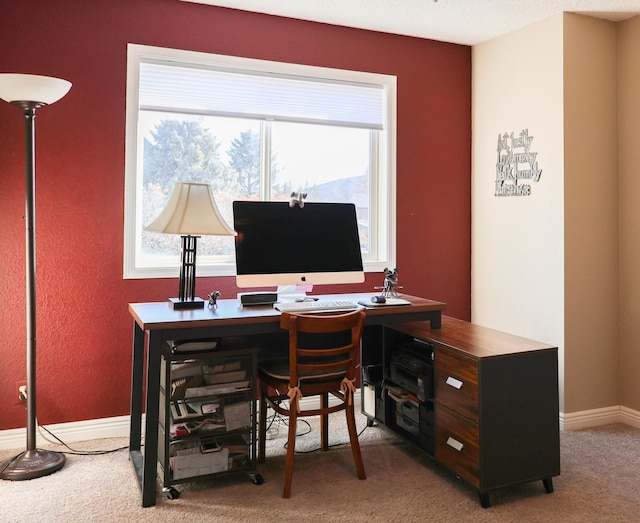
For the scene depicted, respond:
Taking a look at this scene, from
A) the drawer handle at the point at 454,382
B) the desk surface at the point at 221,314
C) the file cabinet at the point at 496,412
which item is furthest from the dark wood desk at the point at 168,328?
the drawer handle at the point at 454,382

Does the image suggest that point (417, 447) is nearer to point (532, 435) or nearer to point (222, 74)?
point (532, 435)

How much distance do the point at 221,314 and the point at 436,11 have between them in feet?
7.49

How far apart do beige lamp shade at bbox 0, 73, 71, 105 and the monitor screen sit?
3.21 feet

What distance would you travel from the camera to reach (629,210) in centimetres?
334

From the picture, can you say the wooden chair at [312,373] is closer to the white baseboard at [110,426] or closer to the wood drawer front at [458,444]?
the wood drawer front at [458,444]

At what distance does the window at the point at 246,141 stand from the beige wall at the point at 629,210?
144 centimetres

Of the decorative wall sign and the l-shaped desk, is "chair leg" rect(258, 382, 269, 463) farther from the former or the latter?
the decorative wall sign

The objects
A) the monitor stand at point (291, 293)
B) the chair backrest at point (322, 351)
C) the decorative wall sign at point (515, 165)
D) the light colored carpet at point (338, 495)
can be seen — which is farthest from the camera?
the decorative wall sign at point (515, 165)

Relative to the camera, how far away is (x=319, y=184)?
12.0 ft

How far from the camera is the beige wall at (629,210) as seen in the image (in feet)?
10.8

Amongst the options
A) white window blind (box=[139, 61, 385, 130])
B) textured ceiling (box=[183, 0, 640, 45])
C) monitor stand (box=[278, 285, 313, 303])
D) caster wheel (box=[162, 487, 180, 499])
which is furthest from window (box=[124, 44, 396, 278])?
caster wheel (box=[162, 487, 180, 499])

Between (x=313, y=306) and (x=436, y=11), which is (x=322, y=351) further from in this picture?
(x=436, y=11)

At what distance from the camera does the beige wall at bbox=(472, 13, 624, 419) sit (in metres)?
3.26

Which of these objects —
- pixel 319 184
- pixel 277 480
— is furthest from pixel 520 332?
pixel 277 480
